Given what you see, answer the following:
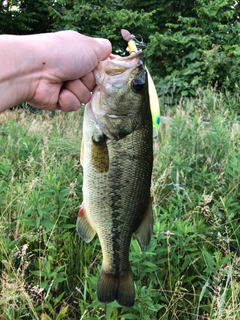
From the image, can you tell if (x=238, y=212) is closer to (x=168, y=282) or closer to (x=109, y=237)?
(x=168, y=282)

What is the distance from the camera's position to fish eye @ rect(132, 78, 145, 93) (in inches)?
66.8


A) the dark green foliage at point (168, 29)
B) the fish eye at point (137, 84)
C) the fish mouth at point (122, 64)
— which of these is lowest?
the dark green foliage at point (168, 29)

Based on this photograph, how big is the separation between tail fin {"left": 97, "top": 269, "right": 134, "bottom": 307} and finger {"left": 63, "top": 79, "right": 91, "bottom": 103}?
0.92m

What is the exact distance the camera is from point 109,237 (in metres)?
1.82

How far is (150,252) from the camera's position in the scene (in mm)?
2191

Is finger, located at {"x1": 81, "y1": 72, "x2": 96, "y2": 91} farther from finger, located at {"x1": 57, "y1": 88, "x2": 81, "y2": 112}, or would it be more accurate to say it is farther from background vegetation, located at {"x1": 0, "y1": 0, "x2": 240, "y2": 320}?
background vegetation, located at {"x1": 0, "y1": 0, "x2": 240, "y2": 320}

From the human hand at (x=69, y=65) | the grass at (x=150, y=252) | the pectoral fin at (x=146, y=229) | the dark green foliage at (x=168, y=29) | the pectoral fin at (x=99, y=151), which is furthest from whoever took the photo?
the dark green foliage at (x=168, y=29)

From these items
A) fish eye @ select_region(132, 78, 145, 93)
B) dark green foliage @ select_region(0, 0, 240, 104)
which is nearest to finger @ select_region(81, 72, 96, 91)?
fish eye @ select_region(132, 78, 145, 93)

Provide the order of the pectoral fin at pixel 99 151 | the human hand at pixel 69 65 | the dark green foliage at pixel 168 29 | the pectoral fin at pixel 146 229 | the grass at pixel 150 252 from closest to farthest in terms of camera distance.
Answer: the pectoral fin at pixel 99 151, the pectoral fin at pixel 146 229, the human hand at pixel 69 65, the grass at pixel 150 252, the dark green foliage at pixel 168 29

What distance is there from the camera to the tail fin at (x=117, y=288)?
5.92 ft

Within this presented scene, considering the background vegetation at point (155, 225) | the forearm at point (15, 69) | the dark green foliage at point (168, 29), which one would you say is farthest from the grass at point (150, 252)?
the dark green foliage at point (168, 29)

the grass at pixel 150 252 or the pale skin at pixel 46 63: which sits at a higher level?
the pale skin at pixel 46 63

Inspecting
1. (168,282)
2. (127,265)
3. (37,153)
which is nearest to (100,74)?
(127,265)

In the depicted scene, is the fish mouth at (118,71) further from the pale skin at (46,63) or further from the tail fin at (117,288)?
the tail fin at (117,288)
